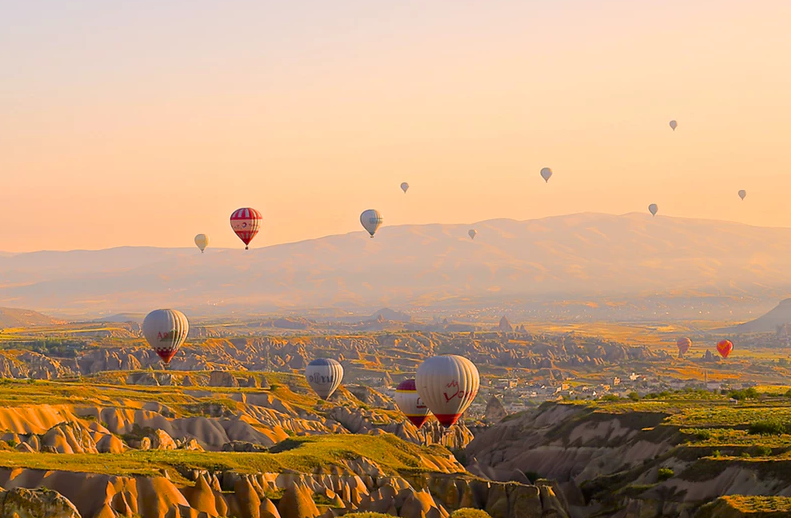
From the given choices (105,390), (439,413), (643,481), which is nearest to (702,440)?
(643,481)

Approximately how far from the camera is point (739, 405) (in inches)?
4769

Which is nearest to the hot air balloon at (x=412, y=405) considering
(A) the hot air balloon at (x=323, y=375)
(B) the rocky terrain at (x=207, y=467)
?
(B) the rocky terrain at (x=207, y=467)

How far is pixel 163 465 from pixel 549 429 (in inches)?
2294

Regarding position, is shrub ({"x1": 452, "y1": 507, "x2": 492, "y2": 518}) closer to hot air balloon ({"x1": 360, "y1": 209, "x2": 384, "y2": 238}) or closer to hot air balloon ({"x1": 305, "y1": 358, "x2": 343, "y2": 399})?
hot air balloon ({"x1": 305, "y1": 358, "x2": 343, "y2": 399})

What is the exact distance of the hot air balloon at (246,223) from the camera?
144m

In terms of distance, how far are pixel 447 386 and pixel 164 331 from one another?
46.1m

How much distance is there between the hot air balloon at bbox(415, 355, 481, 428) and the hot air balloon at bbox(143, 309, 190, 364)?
42.7 metres

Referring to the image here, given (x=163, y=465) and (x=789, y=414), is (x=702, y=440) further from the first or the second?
(x=163, y=465)

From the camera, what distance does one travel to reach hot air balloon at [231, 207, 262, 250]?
14450 cm

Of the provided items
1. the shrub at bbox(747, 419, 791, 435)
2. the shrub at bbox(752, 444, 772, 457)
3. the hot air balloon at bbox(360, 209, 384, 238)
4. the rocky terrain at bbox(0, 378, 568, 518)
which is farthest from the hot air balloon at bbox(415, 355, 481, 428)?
the hot air balloon at bbox(360, 209, 384, 238)

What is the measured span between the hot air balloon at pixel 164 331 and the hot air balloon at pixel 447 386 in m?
42.7

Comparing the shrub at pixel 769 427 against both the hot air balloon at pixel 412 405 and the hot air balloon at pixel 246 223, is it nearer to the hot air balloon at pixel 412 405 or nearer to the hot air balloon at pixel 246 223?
the hot air balloon at pixel 412 405

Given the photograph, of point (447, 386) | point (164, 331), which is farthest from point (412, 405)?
point (447, 386)

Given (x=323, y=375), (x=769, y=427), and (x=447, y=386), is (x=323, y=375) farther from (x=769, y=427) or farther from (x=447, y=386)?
(x=769, y=427)
